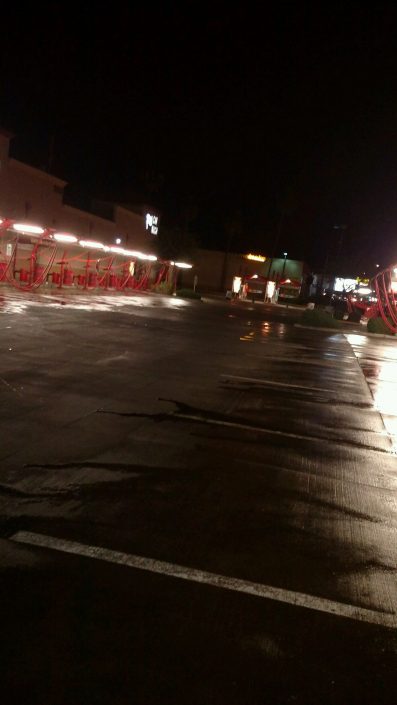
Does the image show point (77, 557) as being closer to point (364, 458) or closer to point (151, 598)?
point (151, 598)

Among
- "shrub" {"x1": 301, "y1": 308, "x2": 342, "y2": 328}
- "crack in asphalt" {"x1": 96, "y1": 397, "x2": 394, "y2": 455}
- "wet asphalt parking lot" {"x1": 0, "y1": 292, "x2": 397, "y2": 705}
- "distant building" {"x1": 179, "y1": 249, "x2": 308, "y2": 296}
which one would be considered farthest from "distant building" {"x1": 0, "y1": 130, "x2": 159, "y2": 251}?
"crack in asphalt" {"x1": 96, "y1": 397, "x2": 394, "y2": 455}

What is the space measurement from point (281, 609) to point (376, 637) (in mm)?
606

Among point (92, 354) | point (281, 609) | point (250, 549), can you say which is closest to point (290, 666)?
point (281, 609)

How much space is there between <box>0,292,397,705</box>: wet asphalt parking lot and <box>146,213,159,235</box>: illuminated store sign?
5352 centimetres

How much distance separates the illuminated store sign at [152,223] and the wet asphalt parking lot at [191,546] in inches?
2107

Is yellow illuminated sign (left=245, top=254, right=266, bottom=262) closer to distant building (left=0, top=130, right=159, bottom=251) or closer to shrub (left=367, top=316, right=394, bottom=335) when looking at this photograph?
distant building (left=0, top=130, right=159, bottom=251)

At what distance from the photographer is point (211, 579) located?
471cm

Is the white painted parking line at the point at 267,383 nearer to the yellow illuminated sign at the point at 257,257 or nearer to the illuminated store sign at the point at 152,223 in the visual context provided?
the illuminated store sign at the point at 152,223

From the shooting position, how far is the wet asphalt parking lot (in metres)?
3.62

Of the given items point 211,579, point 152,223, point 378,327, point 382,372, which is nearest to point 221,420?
point 211,579

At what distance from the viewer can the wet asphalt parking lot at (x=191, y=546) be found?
362 centimetres

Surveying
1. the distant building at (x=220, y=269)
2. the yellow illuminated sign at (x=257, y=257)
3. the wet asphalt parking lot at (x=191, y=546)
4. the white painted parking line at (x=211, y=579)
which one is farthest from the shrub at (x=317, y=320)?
the distant building at (x=220, y=269)

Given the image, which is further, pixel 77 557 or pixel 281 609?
pixel 77 557

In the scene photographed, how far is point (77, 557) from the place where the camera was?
4797mm
